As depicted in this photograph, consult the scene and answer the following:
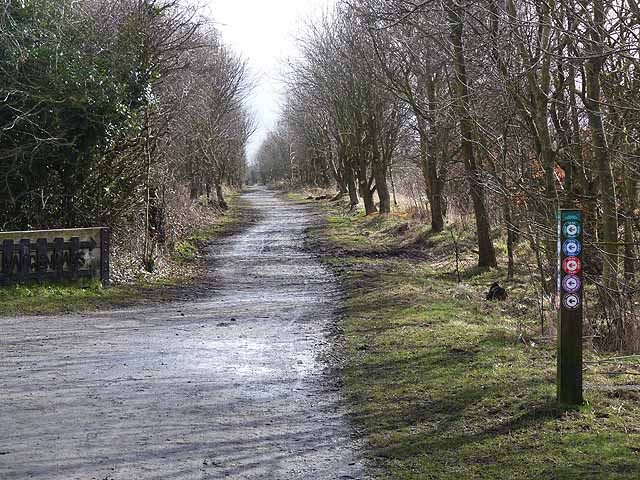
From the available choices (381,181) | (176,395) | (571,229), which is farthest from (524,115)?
(381,181)

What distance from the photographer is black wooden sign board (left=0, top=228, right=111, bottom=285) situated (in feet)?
48.3

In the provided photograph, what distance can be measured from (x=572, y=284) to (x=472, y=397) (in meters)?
1.44

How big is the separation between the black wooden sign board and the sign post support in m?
11.0

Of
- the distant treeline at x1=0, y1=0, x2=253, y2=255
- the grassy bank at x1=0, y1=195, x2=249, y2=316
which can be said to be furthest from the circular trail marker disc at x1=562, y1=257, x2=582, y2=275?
the distant treeline at x1=0, y1=0, x2=253, y2=255

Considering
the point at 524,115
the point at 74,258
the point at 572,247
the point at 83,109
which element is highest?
the point at 83,109

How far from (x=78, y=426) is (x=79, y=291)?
892 cm

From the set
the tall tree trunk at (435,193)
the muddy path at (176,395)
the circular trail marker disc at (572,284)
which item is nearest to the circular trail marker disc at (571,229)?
the circular trail marker disc at (572,284)

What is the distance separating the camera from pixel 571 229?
21.6 feet

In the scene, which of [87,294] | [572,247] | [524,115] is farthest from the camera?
[87,294]

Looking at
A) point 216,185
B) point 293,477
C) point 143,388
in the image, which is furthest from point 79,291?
point 216,185

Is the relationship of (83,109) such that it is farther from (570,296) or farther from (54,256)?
(570,296)

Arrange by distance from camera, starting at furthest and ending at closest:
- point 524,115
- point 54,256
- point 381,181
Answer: point 381,181 < point 54,256 < point 524,115

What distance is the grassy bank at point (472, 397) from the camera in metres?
5.67

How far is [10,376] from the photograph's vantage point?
864 centimetres
